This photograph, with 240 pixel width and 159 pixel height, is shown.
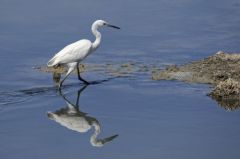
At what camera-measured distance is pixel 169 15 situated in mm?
22234

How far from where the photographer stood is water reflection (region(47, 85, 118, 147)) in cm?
1315

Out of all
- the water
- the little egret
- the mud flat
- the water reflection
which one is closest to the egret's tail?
the little egret

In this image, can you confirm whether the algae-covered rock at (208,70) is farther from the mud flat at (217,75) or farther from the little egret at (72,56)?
the little egret at (72,56)

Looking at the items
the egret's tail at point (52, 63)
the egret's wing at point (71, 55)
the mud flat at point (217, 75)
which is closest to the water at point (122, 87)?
the mud flat at point (217, 75)

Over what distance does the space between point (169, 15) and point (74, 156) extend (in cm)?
1065

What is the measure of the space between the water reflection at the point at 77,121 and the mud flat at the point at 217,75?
101 inches

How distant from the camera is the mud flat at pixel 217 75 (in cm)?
1512

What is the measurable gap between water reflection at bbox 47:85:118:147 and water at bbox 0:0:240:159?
62mm

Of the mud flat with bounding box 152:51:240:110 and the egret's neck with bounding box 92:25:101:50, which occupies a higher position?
the egret's neck with bounding box 92:25:101:50

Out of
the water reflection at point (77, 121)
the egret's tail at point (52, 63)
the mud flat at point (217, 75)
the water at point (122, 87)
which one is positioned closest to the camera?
the water at point (122, 87)

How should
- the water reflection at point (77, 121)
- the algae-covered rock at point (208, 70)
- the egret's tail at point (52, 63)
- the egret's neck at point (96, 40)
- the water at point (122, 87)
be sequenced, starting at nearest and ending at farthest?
1. the water at point (122, 87)
2. the water reflection at point (77, 121)
3. the algae-covered rock at point (208, 70)
4. the egret's tail at point (52, 63)
5. the egret's neck at point (96, 40)

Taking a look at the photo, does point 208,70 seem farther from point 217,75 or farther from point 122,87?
point 122,87

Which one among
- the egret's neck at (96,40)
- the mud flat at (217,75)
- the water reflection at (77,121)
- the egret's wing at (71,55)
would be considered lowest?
the water reflection at (77,121)

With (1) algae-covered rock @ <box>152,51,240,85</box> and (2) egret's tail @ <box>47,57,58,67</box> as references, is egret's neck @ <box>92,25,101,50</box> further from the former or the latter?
(1) algae-covered rock @ <box>152,51,240,85</box>
